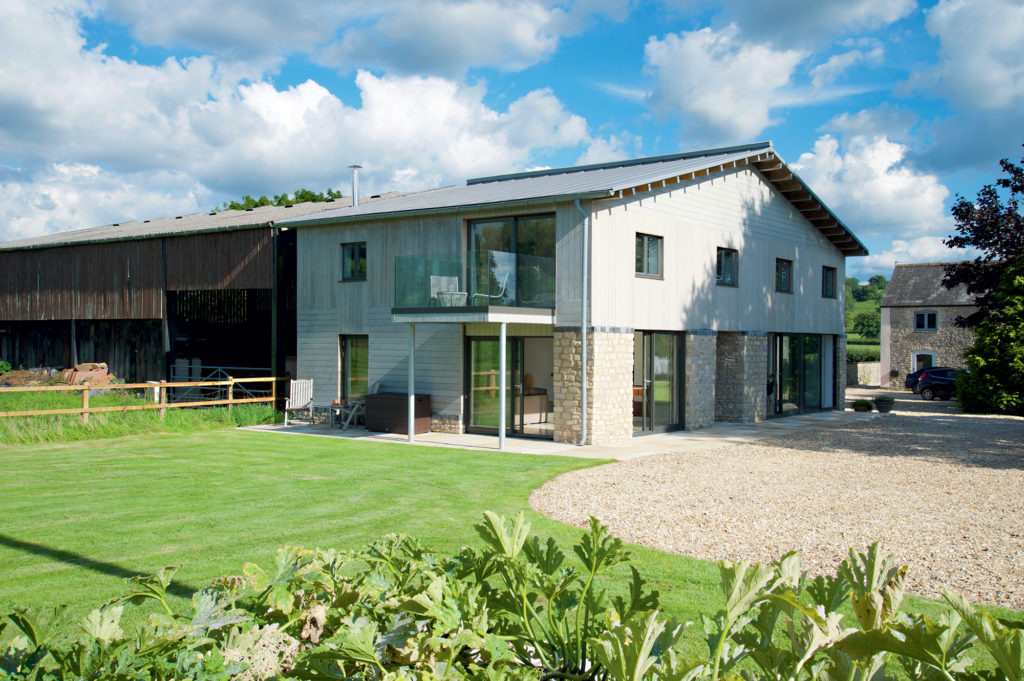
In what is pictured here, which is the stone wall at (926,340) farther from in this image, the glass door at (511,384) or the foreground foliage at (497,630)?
the foreground foliage at (497,630)

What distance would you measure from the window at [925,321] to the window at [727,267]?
22.9 metres

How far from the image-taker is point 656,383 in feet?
56.9

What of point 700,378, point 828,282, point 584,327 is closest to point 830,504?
point 584,327

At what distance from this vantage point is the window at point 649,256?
16.7 metres

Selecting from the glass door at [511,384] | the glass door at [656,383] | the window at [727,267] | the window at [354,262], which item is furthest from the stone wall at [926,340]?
the window at [354,262]

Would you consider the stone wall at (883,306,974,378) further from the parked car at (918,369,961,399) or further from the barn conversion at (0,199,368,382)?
the barn conversion at (0,199,368,382)

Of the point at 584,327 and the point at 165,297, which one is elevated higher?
the point at 165,297

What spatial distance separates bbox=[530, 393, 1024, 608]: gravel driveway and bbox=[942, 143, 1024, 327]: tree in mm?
13237

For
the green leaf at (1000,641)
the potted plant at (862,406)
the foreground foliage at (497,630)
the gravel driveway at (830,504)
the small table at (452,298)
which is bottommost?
the gravel driveway at (830,504)

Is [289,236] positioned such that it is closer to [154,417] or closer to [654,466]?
[154,417]

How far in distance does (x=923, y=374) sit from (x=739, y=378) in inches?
641

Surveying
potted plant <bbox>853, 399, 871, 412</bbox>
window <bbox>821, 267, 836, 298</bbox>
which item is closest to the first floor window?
window <bbox>821, 267, 836, 298</bbox>

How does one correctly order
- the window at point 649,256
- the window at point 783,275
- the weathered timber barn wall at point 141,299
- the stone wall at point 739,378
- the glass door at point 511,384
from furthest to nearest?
the window at point 783,275 < the weathered timber barn wall at point 141,299 < the stone wall at point 739,378 < the window at point 649,256 < the glass door at point 511,384

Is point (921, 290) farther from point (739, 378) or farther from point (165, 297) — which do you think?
point (165, 297)
